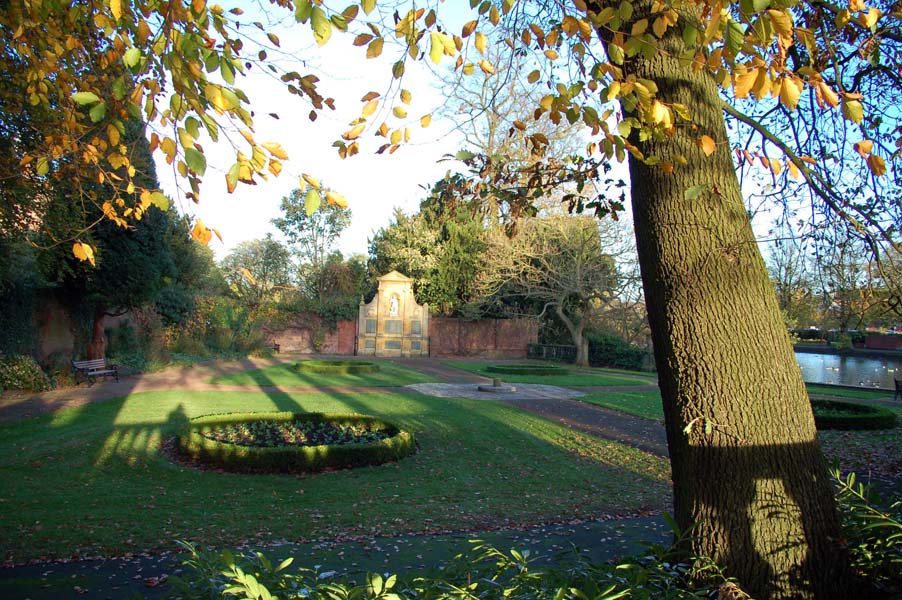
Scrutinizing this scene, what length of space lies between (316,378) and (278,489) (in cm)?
1189

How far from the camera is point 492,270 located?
83.4 feet

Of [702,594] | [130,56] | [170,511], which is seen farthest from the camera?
[170,511]

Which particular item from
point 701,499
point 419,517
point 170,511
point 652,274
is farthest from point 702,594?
point 170,511

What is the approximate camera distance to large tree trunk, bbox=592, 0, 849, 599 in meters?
2.61

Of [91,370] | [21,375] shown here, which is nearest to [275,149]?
[21,375]

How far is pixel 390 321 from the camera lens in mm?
30844

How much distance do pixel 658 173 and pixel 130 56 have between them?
2277mm

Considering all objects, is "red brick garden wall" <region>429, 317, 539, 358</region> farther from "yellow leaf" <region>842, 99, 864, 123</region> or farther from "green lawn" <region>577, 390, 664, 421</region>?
"yellow leaf" <region>842, 99, 864, 123</region>

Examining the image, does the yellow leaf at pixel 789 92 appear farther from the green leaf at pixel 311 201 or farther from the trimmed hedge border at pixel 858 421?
the trimmed hedge border at pixel 858 421

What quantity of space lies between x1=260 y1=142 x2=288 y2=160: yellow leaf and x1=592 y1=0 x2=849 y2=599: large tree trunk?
1.66 m

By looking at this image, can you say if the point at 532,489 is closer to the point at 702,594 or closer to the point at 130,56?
the point at 702,594

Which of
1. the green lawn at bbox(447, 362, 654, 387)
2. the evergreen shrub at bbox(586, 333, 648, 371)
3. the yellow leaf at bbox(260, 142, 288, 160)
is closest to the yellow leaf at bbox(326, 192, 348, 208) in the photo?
the yellow leaf at bbox(260, 142, 288, 160)

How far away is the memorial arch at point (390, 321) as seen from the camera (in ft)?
101

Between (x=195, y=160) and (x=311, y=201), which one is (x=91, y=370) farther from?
(x=311, y=201)
